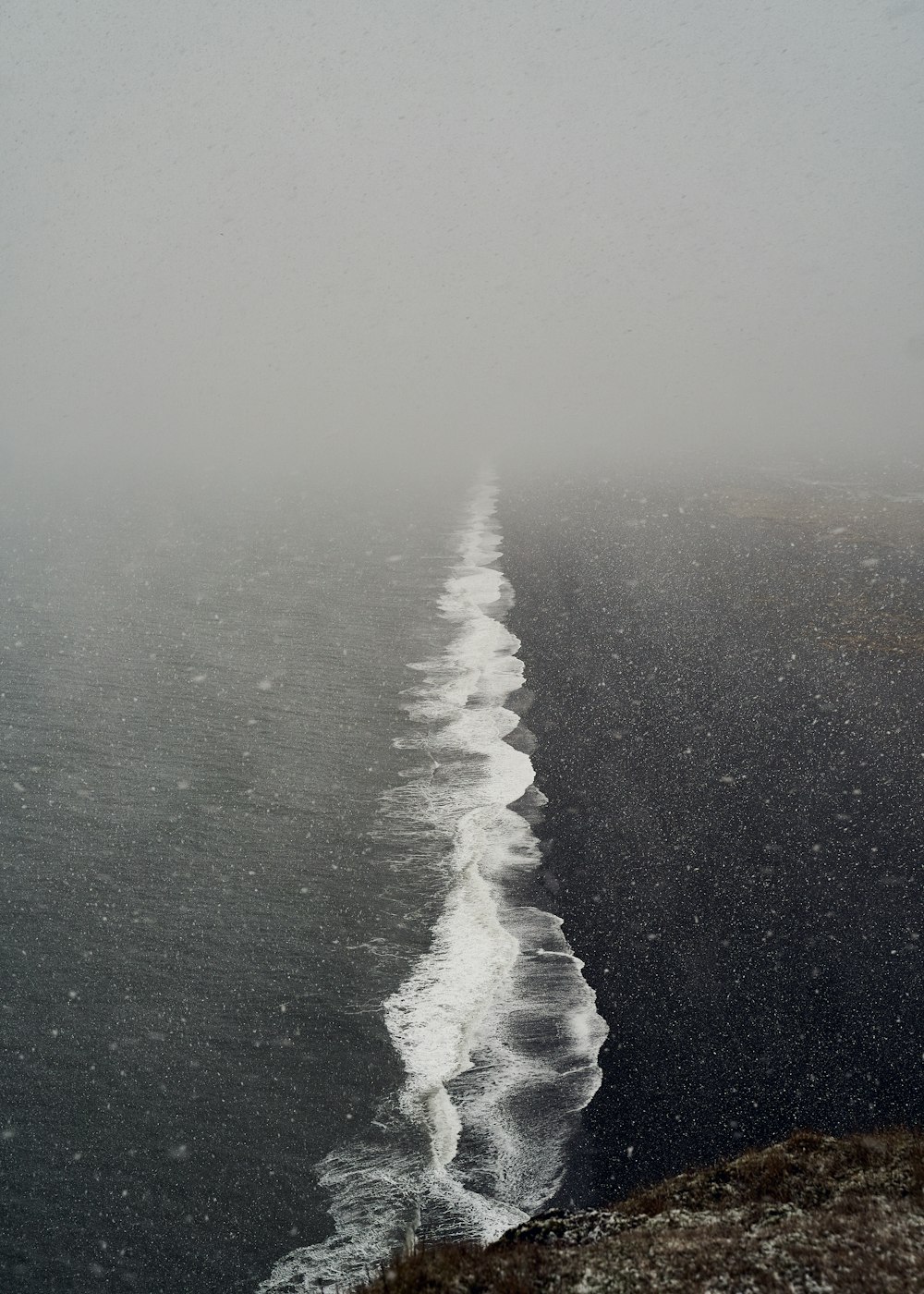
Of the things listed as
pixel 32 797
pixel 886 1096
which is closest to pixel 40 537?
pixel 32 797

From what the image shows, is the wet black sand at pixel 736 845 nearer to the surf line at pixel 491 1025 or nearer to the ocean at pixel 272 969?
the surf line at pixel 491 1025

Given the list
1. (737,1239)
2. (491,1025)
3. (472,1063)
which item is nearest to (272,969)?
(491,1025)

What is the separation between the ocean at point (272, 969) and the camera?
10.7 meters

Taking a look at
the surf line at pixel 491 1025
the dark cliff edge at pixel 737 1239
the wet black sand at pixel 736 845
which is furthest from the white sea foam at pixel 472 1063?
the dark cliff edge at pixel 737 1239

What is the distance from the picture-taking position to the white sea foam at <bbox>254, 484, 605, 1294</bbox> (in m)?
10.5

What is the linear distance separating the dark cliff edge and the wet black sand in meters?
1.76

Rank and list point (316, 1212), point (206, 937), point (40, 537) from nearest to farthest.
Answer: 1. point (316, 1212)
2. point (206, 937)
3. point (40, 537)

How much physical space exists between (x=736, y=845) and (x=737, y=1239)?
36.6ft

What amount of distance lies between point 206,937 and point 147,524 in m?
57.8

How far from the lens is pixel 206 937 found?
16.2m

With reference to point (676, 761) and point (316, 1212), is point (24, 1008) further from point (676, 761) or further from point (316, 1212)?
point (676, 761)

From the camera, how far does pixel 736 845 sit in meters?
18.1

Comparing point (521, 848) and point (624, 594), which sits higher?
point (624, 594)

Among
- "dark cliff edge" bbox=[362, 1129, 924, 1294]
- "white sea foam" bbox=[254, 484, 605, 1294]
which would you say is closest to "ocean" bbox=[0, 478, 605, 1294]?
"white sea foam" bbox=[254, 484, 605, 1294]
